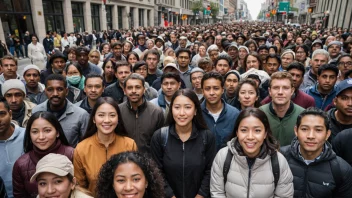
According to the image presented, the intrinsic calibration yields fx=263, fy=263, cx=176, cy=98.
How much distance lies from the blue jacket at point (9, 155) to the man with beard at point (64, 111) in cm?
63

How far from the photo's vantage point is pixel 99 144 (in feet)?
10.2

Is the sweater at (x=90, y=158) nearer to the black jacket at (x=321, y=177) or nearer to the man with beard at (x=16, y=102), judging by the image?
the man with beard at (x=16, y=102)

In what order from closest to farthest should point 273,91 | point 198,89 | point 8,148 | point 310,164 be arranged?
point 310,164, point 8,148, point 273,91, point 198,89

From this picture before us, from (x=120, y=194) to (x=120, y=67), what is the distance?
355 cm

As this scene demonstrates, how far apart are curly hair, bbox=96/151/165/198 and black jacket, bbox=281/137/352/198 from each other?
1474mm

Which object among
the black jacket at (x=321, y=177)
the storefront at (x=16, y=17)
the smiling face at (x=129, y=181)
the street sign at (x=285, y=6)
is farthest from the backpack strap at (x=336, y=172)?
the street sign at (x=285, y=6)

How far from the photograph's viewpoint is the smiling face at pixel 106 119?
310 centimetres

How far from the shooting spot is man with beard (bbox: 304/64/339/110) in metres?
4.80

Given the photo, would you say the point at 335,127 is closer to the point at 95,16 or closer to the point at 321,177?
the point at 321,177

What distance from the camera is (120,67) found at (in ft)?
17.9

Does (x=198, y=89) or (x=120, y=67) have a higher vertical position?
(x=120, y=67)

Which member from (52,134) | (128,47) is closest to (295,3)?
(128,47)

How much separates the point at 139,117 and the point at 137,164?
4.97 ft

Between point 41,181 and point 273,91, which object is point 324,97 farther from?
point 41,181
